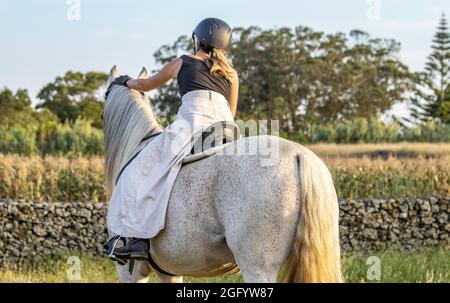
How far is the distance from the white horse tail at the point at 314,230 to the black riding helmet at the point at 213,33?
1082mm

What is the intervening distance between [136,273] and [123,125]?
42.5 inches

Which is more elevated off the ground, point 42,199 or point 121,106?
point 121,106

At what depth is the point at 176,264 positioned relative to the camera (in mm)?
4352

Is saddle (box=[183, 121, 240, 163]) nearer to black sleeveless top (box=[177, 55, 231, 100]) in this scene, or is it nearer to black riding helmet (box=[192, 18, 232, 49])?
black sleeveless top (box=[177, 55, 231, 100])

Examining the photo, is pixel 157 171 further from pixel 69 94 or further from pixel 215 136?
pixel 69 94

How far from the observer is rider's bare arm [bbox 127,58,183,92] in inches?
182

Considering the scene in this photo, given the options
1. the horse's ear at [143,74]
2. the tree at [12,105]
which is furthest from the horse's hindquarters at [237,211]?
the tree at [12,105]

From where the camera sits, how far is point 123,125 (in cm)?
520

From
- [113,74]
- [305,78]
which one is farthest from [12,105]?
[113,74]

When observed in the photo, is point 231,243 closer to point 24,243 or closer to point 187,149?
point 187,149
